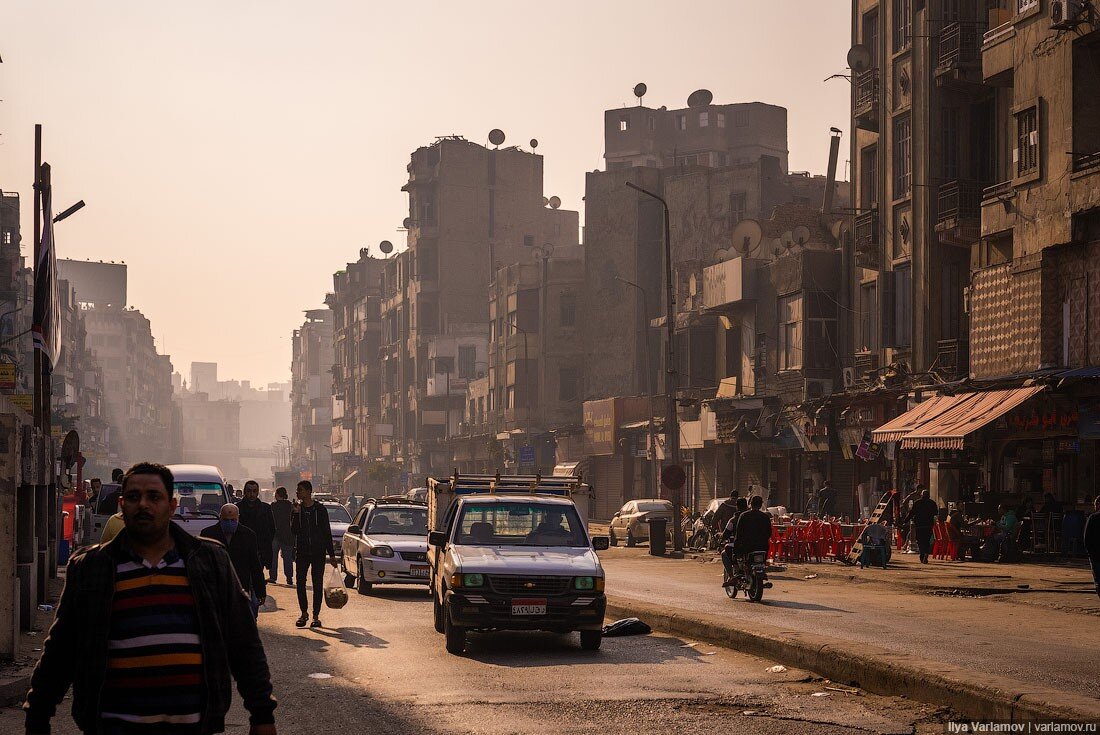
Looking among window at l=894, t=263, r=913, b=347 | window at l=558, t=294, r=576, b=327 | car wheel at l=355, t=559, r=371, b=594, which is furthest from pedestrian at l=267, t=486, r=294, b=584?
Answer: window at l=558, t=294, r=576, b=327

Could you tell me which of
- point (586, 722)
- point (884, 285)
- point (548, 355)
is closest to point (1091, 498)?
point (884, 285)

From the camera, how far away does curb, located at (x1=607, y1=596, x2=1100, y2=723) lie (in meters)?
9.85

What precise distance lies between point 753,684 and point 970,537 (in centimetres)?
2031

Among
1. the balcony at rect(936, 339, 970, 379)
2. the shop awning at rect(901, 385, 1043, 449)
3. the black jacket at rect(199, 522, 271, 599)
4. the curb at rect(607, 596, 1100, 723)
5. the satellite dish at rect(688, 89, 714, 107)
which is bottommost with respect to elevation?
the curb at rect(607, 596, 1100, 723)

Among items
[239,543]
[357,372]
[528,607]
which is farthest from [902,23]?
[357,372]

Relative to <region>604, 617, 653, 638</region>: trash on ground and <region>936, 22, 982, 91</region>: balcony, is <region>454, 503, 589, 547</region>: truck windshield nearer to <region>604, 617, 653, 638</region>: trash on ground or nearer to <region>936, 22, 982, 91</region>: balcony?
<region>604, 617, 653, 638</region>: trash on ground

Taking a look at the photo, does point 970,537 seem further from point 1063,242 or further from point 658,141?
point 658,141

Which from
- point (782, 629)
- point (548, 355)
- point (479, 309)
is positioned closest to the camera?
point (782, 629)

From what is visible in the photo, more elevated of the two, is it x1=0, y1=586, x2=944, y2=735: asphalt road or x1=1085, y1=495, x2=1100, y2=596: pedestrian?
x1=1085, y1=495, x2=1100, y2=596: pedestrian

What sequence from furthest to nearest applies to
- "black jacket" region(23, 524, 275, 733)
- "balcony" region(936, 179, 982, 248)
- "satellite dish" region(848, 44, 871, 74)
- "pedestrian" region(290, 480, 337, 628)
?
"satellite dish" region(848, 44, 871, 74)
"balcony" region(936, 179, 982, 248)
"pedestrian" region(290, 480, 337, 628)
"black jacket" region(23, 524, 275, 733)

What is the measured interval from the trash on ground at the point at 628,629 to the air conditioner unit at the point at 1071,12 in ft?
59.6

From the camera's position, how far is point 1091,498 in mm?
30859

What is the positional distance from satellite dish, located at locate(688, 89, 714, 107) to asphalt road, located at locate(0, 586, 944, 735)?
90.5 m

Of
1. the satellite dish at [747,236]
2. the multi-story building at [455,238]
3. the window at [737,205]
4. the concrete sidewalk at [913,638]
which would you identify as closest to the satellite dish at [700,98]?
the multi-story building at [455,238]
